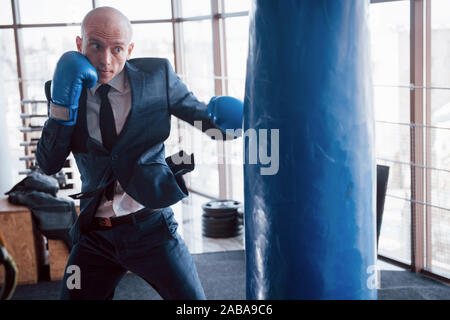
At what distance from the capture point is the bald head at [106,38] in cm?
107

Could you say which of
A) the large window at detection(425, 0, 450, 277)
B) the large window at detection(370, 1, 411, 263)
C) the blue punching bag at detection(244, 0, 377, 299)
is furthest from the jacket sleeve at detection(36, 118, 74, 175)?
the large window at detection(370, 1, 411, 263)

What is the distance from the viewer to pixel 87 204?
1320mm

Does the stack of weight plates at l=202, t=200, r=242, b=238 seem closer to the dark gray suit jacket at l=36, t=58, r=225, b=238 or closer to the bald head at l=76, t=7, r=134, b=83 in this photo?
the dark gray suit jacket at l=36, t=58, r=225, b=238

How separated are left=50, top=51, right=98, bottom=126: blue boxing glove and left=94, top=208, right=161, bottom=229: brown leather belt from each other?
1.04 ft

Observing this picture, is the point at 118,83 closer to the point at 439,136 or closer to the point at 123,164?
the point at 123,164

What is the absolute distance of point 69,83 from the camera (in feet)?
3.41

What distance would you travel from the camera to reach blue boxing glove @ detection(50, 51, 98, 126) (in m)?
1.04

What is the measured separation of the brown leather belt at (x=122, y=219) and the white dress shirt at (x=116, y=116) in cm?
1

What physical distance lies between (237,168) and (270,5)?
479cm

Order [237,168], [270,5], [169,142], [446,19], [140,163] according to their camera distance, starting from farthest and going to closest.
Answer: [169,142]
[237,168]
[446,19]
[140,163]
[270,5]

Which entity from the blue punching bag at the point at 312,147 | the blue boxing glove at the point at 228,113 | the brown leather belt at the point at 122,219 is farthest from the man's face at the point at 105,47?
the blue punching bag at the point at 312,147

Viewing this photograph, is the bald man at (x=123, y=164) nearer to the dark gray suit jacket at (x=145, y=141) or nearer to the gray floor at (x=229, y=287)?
the dark gray suit jacket at (x=145, y=141)
